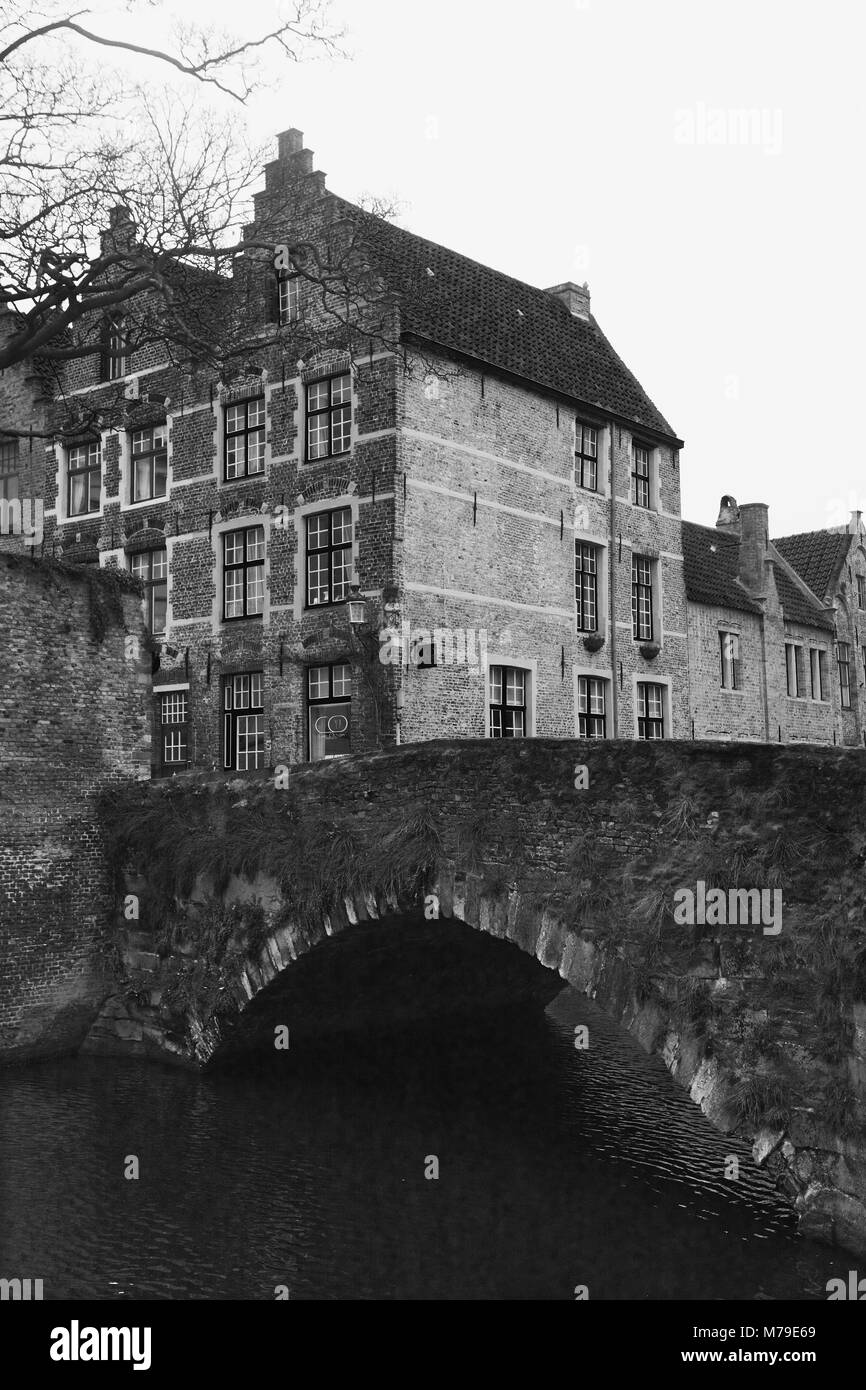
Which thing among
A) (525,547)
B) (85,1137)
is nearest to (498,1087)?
(85,1137)

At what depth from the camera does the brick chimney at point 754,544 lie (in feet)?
99.1

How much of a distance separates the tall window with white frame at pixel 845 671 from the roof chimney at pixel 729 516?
448 cm

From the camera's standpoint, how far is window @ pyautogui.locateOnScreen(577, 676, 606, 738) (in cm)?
2236

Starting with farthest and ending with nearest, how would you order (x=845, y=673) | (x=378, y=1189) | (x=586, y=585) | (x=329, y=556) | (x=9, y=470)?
(x=845, y=673) → (x=9, y=470) → (x=586, y=585) → (x=329, y=556) → (x=378, y=1189)

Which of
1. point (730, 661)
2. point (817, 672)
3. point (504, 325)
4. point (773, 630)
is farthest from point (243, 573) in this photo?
point (817, 672)

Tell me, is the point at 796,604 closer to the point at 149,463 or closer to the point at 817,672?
the point at 817,672

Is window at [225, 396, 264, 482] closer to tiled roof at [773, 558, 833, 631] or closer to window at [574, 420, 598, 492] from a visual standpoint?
window at [574, 420, 598, 492]

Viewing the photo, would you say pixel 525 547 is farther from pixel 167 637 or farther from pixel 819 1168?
pixel 819 1168

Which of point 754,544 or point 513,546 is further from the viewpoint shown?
point 754,544

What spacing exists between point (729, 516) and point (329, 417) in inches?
733

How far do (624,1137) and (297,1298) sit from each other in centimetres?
500

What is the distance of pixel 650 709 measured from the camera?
24.3 metres

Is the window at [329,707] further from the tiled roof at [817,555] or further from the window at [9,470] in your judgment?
the tiled roof at [817,555]

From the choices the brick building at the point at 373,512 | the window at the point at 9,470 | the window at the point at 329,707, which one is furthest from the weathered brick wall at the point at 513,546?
the window at the point at 9,470
